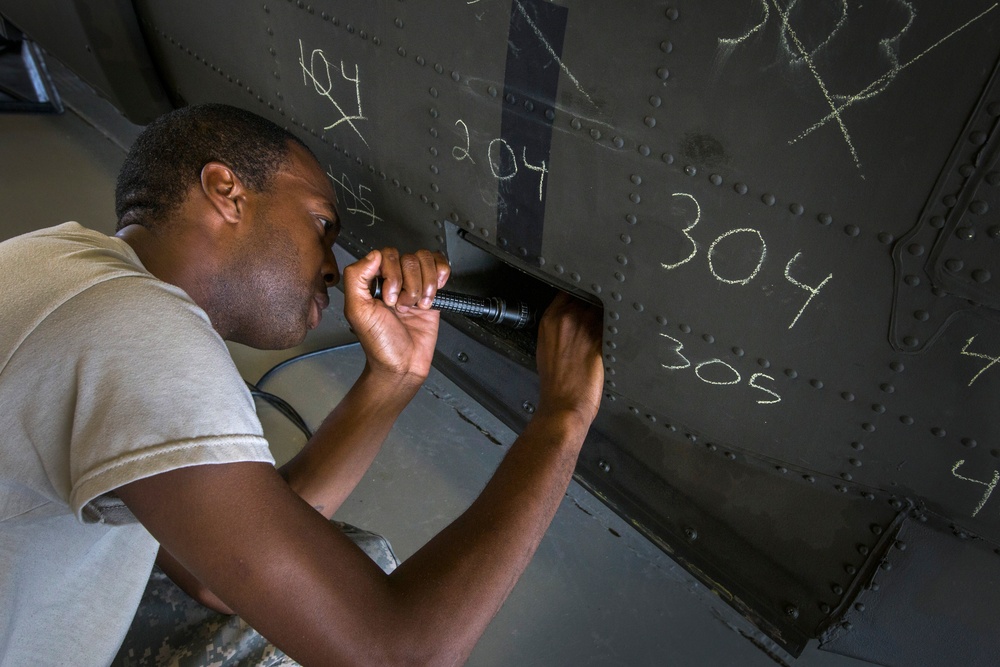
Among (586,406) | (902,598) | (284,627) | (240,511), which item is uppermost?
(240,511)

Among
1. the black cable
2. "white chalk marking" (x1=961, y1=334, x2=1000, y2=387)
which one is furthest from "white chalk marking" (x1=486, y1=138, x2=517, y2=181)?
the black cable

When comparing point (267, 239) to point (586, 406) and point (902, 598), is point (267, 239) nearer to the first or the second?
point (586, 406)

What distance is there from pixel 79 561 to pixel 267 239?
0.62 metres

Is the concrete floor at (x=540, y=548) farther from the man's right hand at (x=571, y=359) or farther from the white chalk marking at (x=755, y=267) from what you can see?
the white chalk marking at (x=755, y=267)

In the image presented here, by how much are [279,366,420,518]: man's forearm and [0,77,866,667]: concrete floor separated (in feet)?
2.11

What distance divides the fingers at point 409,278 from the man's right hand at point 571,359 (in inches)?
11.7

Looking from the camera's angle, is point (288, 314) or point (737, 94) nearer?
point (737, 94)

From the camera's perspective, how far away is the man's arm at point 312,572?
0.92 metres

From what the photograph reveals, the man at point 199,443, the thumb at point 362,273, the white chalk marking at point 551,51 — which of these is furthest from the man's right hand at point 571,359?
the white chalk marking at point 551,51

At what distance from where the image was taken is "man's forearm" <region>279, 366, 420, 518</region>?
1.57 metres

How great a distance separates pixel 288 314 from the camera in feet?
4.70

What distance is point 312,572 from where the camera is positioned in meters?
0.94

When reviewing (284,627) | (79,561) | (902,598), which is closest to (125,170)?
(79,561)

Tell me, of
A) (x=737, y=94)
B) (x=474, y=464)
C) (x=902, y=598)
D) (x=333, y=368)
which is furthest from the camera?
(x=333, y=368)
